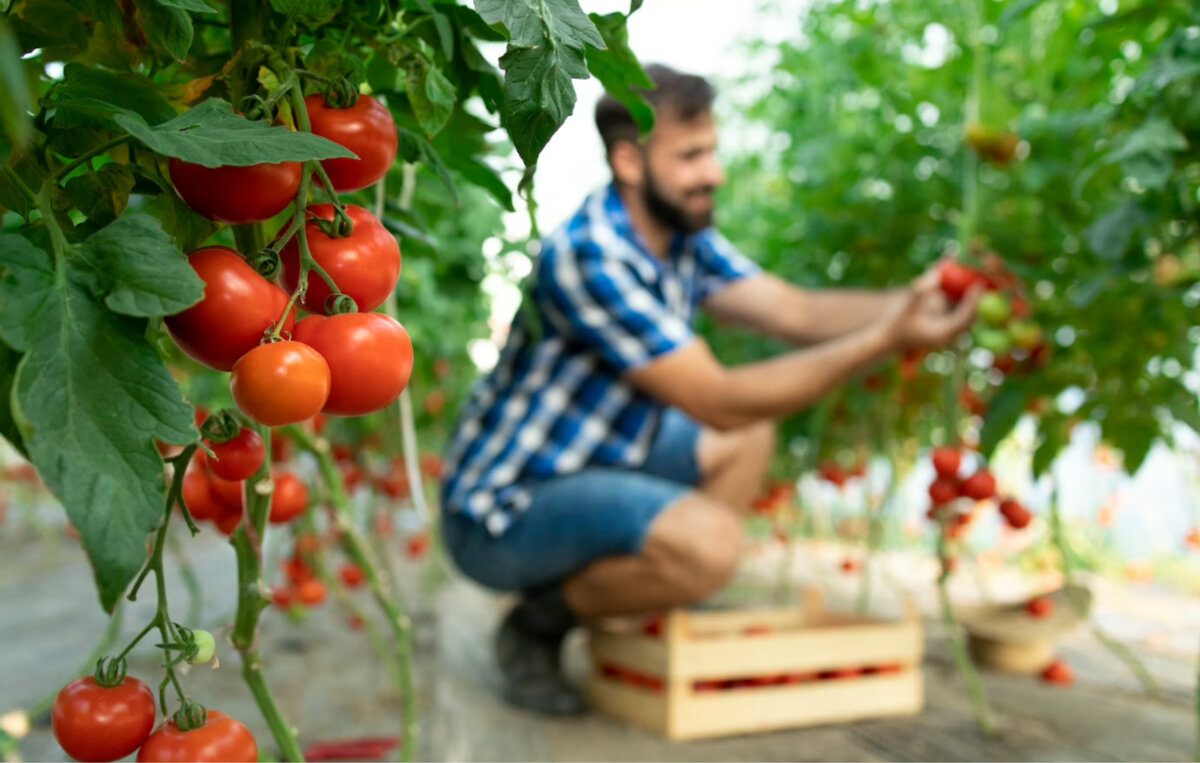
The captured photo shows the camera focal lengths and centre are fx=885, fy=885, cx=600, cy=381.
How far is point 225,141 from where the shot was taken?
0.37 metres

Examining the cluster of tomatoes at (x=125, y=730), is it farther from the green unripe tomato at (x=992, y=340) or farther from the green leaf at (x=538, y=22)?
the green unripe tomato at (x=992, y=340)

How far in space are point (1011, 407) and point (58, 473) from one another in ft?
4.19

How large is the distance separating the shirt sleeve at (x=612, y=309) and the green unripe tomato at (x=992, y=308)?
532mm

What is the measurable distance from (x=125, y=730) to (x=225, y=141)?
1.00 feet

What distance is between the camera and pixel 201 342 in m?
0.41

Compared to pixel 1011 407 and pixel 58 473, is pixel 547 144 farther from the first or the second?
pixel 1011 407

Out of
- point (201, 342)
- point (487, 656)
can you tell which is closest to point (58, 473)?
point (201, 342)

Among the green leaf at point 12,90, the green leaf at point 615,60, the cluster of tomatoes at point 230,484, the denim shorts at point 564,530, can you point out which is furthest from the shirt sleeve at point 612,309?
the green leaf at point 12,90

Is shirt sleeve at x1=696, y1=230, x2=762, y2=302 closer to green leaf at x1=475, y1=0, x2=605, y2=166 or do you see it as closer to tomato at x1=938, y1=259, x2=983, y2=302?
tomato at x1=938, y1=259, x2=983, y2=302

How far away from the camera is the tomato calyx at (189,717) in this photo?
17.9 inches

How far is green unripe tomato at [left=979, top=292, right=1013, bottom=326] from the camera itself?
1412mm

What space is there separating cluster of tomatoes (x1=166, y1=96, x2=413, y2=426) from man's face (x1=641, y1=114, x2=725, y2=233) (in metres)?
1.52

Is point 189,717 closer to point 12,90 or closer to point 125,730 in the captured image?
point 125,730

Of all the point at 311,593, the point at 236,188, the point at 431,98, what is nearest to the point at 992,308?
the point at 431,98
